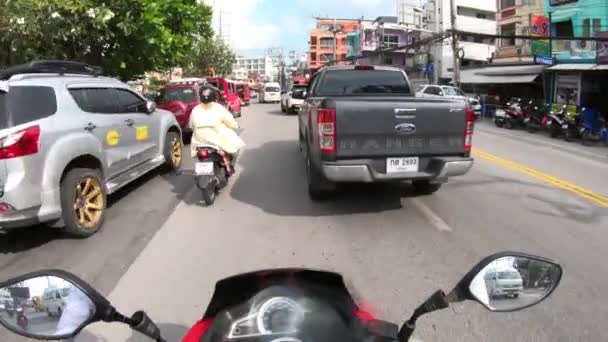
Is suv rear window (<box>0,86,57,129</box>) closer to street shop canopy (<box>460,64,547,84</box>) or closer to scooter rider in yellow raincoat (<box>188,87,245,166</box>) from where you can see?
scooter rider in yellow raincoat (<box>188,87,245,166</box>)

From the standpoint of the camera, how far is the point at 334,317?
169 centimetres

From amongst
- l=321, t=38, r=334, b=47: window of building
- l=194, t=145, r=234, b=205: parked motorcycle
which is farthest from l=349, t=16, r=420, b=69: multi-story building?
l=194, t=145, r=234, b=205: parked motorcycle

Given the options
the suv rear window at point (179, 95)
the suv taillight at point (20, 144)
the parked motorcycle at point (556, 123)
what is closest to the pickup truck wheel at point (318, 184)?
the suv taillight at point (20, 144)

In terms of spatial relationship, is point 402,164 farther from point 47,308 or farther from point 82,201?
point 47,308

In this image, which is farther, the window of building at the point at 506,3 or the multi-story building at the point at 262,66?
the multi-story building at the point at 262,66

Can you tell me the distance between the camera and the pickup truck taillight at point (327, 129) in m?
5.68

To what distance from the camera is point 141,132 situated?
7773 mm

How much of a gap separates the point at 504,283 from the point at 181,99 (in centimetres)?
1350

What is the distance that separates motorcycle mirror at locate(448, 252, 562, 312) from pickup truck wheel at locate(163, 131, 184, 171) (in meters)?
7.79

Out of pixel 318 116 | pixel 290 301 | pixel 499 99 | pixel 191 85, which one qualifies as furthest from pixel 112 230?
pixel 499 99

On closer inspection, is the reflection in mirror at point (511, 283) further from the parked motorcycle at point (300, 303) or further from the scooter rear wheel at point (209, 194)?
the scooter rear wheel at point (209, 194)

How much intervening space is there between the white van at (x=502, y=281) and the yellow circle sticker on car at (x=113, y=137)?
563cm

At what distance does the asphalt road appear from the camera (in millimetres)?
3721

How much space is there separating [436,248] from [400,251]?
381 millimetres
